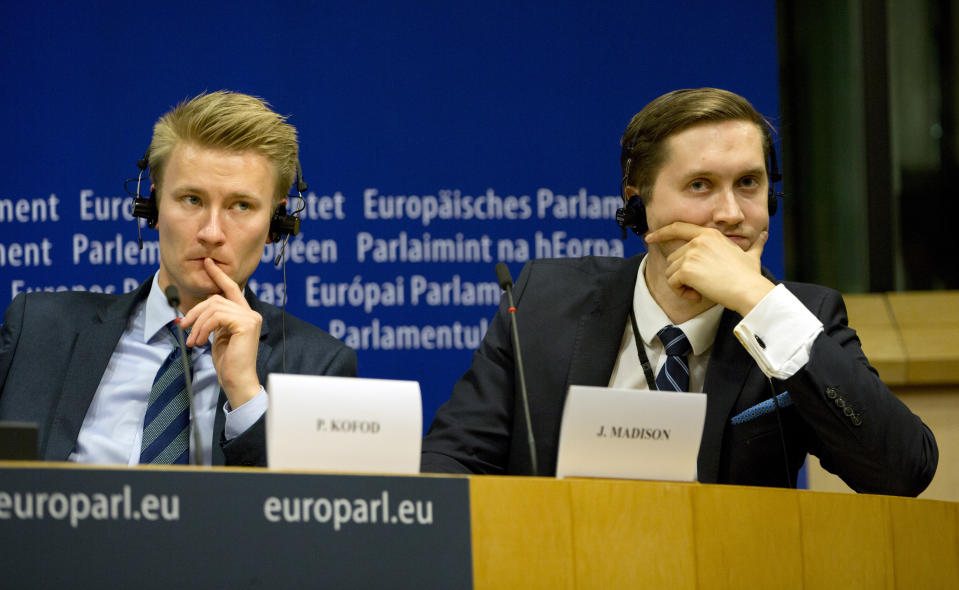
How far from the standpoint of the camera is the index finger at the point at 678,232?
88.0 inches

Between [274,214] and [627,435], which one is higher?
[274,214]

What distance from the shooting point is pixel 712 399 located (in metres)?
2.12

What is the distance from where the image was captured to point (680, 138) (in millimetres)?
2326

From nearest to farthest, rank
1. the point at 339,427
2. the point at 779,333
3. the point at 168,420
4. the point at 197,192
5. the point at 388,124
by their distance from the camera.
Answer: the point at 339,427, the point at 779,333, the point at 168,420, the point at 197,192, the point at 388,124

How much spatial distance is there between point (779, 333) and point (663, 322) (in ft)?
1.29

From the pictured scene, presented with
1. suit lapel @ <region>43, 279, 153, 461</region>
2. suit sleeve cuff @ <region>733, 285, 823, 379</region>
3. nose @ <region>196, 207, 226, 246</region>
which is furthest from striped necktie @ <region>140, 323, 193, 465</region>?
suit sleeve cuff @ <region>733, 285, 823, 379</region>

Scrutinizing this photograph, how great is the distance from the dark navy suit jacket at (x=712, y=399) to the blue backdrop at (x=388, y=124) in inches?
32.3

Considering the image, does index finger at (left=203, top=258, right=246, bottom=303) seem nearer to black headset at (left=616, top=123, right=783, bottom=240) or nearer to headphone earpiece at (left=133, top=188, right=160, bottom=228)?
headphone earpiece at (left=133, top=188, right=160, bottom=228)

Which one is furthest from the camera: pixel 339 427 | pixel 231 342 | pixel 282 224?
pixel 282 224

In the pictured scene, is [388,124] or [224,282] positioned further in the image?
[388,124]

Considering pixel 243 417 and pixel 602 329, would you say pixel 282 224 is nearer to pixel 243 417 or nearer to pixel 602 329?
pixel 243 417

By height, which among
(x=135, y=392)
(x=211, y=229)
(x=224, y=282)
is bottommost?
(x=135, y=392)

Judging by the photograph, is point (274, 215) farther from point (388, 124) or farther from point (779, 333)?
point (779, 333)

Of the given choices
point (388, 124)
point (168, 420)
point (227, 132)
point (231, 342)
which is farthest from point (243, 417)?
point (388, 124)
